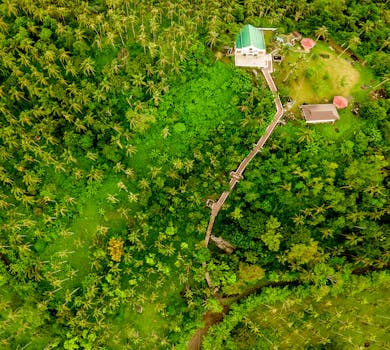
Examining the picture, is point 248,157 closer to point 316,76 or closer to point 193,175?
point 193,175

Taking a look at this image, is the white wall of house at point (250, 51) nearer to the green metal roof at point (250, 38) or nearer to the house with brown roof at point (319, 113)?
the green metal roof at point (250, 38)

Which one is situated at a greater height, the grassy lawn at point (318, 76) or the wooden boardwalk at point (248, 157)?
the grassy lawn at point (318, 76)

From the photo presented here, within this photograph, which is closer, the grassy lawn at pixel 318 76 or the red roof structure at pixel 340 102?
the red roof structure at pixel 340 102

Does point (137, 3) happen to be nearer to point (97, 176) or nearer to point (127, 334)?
point (97, 176)

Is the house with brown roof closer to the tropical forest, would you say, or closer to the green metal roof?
the tropical forest

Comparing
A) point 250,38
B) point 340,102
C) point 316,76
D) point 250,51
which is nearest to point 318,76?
point 316,76

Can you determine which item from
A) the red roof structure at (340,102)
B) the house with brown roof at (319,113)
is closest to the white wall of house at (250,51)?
the house with brown roof at (319,113)

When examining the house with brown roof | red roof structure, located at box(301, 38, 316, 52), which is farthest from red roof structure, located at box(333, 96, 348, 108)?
red roof structure, located at box(301, 38, 316, 52)
